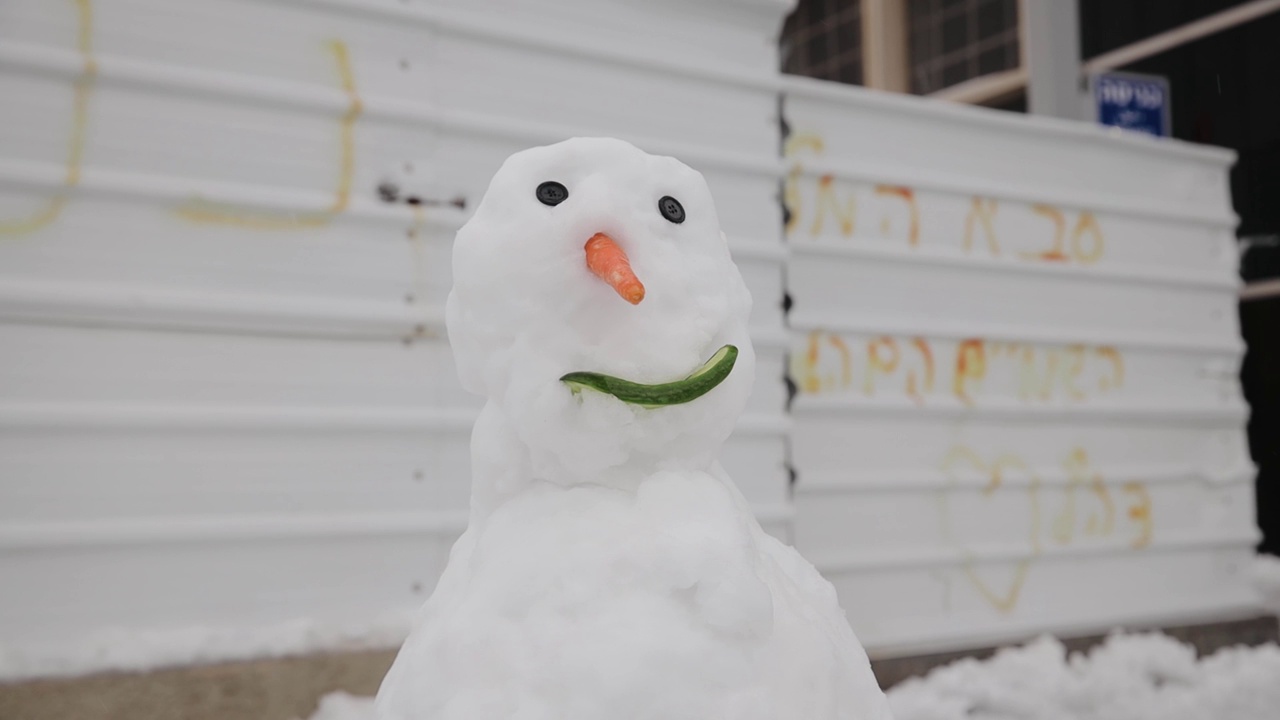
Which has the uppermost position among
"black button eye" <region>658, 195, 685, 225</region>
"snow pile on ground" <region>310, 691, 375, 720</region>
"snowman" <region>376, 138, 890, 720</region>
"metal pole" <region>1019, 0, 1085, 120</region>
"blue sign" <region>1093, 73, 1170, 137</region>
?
"metal pole" <region>1019, 0, 1085, 120</region>

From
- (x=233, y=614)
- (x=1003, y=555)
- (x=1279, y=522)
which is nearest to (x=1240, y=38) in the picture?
(x=1279, y=522)

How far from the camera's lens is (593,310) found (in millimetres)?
1008

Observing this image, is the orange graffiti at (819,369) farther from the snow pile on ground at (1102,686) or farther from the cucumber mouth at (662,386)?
Answer: the cucumber mouth at (662,386)

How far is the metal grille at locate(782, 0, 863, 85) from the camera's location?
5.35m

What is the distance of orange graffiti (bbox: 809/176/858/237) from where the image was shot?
256cm

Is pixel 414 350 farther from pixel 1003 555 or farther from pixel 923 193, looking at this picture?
pixel 1003 555

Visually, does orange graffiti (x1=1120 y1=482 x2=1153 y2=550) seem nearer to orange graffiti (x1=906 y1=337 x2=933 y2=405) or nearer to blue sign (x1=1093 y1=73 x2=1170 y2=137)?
orange graffiti (x1=906 y1=337 x2=933 y2=405)

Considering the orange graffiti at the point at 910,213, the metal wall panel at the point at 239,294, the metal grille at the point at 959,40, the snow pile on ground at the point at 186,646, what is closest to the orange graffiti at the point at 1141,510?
the orange graffiti at the point at 910,213

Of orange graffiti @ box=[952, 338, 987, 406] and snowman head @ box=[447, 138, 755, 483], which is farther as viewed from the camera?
orange graffiti @ box=[952, 338, 987, 406]

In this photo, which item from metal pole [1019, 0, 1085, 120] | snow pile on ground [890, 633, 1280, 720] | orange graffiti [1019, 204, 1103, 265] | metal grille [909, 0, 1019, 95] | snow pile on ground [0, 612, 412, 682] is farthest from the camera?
metal grille [909, 0, 1019, 95]

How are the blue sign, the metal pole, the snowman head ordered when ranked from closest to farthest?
the snowman head
the blue sign
the metal pole

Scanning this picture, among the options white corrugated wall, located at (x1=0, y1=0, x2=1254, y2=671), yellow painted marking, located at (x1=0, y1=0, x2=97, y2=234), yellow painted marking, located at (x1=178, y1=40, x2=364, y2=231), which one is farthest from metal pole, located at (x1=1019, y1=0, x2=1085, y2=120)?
yellow painted marking, located at (x1=0, y1=0, x2=97, y2=234)

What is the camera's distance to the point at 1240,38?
3.70 m

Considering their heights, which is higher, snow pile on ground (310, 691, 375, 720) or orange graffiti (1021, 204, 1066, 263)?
orange graffiti (1021, 204, 1066, 263)
